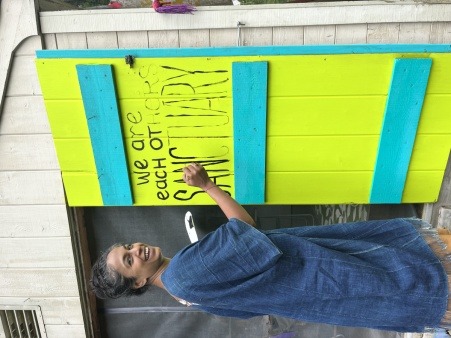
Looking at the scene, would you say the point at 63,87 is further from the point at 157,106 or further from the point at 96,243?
the point at 96,243

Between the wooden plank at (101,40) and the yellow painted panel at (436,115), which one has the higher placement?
the wooden plank at (101,40)

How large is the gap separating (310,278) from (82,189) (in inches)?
42.4

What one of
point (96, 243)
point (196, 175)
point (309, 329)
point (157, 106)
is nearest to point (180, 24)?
point (157, 106)

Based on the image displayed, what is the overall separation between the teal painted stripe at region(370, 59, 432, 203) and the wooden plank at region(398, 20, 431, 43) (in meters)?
0.13

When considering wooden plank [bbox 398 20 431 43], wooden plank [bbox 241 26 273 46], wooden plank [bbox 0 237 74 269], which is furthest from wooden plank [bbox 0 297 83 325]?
wooden plank [bbox 398 20 431 43]

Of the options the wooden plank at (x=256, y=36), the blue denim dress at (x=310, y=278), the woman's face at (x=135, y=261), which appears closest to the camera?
the blue denim dress at (x=310, y=278)

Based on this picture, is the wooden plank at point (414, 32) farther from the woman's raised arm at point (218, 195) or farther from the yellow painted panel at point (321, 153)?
the woman's raised arm at point (218, 195)

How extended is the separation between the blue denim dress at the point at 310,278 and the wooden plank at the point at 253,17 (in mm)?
798

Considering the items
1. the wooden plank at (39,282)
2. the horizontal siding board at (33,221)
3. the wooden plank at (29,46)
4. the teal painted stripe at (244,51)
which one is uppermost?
the wooden plank at (29,46)

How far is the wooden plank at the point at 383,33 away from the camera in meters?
1.42

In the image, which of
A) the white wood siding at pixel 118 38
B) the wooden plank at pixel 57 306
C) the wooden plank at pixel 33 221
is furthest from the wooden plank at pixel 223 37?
the wooden plank at pixel 57 306

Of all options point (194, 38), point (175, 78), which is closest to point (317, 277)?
point (175, 78)

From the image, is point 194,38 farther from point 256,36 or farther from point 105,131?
point 105,131

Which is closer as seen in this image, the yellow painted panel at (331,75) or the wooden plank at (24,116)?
the yellow painted panel at (331,75)
